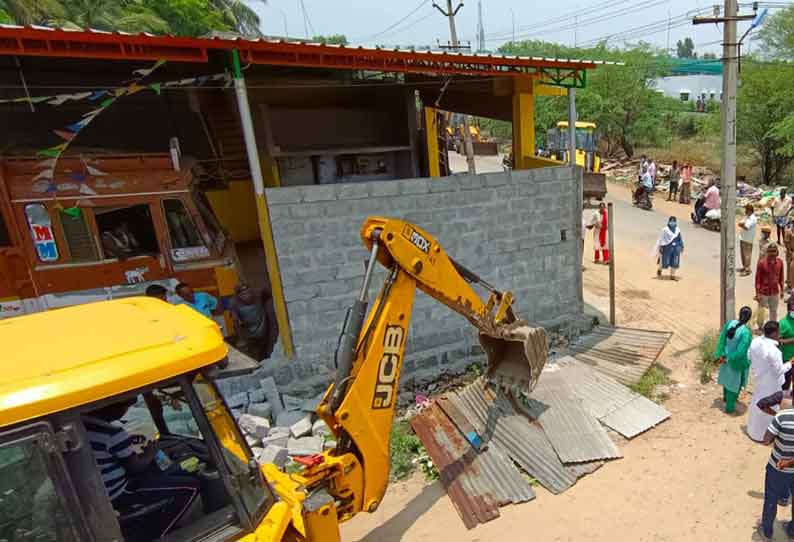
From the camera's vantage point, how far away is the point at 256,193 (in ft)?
20.1

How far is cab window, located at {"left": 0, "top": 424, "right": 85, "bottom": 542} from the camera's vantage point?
203 centimetres

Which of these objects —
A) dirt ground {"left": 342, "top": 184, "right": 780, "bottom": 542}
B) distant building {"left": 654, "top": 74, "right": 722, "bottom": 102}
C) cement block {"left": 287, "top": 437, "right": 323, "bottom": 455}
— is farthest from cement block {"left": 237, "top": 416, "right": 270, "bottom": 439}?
distant building {"left": 654, "top": 74, "right": 722, "bottom": 102}

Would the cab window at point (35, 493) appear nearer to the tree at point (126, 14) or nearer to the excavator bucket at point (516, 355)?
the excavator bucket at point (516, 355)

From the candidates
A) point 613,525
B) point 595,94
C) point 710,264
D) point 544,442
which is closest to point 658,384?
point 544,442

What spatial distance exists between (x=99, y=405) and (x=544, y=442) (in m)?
4.55

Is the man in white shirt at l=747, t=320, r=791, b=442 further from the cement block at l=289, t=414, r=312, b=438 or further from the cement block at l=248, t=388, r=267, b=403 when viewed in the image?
the cement block at l=248, t=388, r=267, b=403

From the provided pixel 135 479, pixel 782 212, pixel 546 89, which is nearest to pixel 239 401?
pixel 135 479

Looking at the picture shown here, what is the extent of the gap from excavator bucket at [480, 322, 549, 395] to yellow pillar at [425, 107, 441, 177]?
22.5ft

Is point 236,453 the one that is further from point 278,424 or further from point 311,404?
point 311,404

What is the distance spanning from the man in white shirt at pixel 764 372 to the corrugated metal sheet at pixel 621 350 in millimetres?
1471

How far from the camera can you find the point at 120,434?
2.67m

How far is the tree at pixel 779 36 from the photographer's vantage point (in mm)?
20766

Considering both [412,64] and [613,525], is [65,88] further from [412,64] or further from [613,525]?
[613,525]

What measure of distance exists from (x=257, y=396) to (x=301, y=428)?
0.80 meters
